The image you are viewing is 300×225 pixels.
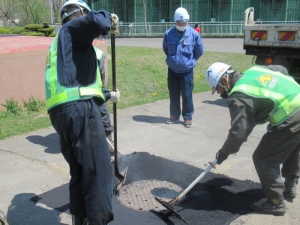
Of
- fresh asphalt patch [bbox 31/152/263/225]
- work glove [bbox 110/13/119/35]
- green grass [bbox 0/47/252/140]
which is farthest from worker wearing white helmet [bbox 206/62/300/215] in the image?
green grass [bbox 0/47/252/140]

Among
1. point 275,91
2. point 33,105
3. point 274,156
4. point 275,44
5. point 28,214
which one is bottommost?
point 28,214

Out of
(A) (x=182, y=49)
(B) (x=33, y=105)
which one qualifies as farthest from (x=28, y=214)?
(B) (x=33, y=105)

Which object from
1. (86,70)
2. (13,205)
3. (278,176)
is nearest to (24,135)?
(13,205)

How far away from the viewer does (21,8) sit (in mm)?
40312

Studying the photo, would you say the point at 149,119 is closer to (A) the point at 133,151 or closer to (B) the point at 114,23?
(A) the point at 133,151

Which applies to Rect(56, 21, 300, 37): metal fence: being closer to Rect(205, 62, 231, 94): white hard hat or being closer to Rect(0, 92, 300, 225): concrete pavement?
Rect(0, 92, 300, 225): concrete pavement

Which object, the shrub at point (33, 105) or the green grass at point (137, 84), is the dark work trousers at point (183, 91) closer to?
the green grass at point (137, 84)

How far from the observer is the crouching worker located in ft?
8.29

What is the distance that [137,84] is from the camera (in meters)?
8.77

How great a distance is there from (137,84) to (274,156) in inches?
227

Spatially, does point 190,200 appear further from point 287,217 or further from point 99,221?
point 99,221

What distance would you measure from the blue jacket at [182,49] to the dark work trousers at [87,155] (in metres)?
3.24


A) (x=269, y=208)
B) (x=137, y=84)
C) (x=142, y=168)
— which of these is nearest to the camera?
(x=269, y=208)

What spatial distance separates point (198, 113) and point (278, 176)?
11.5 ft
